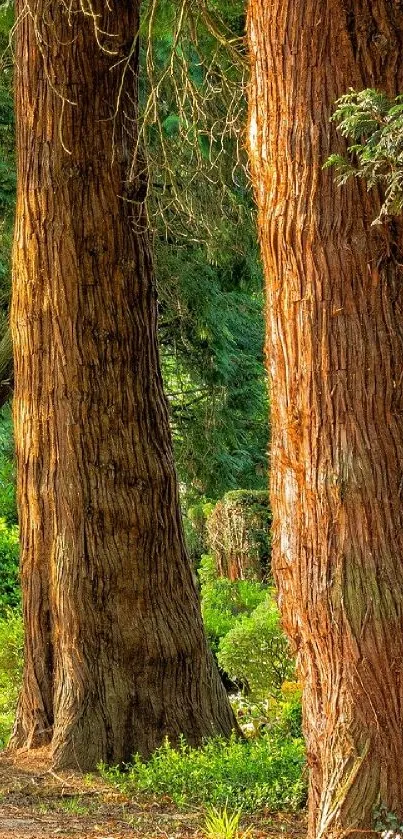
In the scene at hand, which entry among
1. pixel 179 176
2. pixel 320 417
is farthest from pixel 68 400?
pixel 320 417

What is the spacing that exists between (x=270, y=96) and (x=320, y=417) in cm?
129

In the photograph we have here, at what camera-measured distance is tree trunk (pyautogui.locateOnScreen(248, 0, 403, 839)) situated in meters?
4.68

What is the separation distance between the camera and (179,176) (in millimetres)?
10734

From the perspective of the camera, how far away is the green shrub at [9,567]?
19.1 m

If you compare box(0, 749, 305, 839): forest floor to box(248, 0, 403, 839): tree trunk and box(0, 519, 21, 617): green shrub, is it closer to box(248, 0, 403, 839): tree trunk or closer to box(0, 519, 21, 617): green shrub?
box(248, 0, 403, 839): tree trunk

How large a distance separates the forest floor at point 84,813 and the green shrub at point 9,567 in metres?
10.8

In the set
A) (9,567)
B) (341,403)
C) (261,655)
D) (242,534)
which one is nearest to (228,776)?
(261,655)

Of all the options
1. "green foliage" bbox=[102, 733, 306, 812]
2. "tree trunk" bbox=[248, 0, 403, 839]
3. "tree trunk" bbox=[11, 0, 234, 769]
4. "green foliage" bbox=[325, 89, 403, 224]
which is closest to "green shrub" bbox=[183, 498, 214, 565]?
"tree trunk" bbox=[11, 0, 234, 769]

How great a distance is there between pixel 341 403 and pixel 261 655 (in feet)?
18.7

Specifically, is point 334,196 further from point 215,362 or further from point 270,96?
point 215,362

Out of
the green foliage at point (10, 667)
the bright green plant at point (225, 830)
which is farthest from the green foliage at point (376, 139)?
the green foliage at point (10, 667)

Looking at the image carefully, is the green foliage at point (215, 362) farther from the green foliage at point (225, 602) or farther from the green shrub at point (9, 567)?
the green shrub at point (9, 567)

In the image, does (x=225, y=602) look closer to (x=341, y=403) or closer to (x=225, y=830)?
(x=225, y=830)

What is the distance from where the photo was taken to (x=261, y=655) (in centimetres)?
1007
